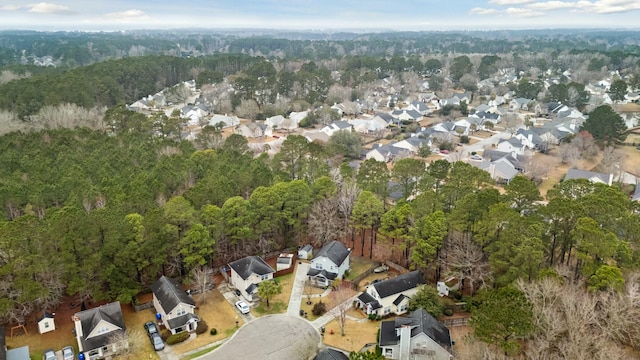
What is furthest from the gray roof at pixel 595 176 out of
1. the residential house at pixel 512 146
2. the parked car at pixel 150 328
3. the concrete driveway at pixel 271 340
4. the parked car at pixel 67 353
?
the parked car at pixel 67 353

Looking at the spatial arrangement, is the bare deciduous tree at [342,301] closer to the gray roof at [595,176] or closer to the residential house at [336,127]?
the gray roof at [595,176]

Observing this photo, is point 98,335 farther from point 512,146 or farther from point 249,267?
point 512,146

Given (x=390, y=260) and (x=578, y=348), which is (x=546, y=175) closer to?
(x=390, y=260)

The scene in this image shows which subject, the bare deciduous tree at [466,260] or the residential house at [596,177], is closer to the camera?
the bare deciduous tree at [466,260]

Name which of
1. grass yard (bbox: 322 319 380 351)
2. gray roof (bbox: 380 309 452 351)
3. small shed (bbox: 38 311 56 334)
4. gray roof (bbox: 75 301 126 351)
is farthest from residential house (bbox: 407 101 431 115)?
small shed (bbox: 38 311 56 334)

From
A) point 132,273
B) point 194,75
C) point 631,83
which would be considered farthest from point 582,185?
point 194,75

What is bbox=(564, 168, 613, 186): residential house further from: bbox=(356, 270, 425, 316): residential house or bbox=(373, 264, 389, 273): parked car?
bbox=(356, 270, 425, 316): residential house

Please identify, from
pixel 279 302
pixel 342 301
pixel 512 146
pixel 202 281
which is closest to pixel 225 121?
pixel 512 146
